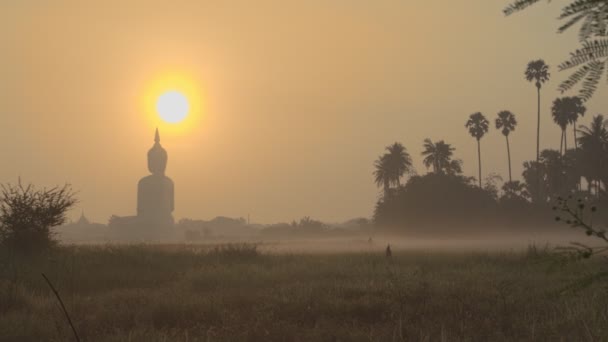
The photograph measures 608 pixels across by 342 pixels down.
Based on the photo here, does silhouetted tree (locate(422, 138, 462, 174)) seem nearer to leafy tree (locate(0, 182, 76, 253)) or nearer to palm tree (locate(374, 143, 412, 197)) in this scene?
palm tree (locate(374, 143, 412, 197))

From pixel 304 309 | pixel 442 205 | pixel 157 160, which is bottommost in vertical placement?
pixel 304 309

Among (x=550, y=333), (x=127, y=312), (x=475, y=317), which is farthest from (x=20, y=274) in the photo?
(x=550, y=333)

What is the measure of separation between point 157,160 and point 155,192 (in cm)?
609

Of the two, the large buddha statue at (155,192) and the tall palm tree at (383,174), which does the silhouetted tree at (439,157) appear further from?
the large buddha statue at (155,192)

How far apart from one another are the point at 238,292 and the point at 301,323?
11.4 ft

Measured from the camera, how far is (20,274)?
14547 millimetres

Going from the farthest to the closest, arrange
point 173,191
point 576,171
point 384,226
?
point 173,191, point 384,226, point 576,171

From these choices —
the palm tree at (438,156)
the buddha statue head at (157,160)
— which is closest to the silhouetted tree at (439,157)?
the palm tree at (438,156)

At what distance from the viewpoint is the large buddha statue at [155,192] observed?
297 feet

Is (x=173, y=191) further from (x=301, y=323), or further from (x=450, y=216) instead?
(x=301, y=323)

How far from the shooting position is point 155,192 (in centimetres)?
9056

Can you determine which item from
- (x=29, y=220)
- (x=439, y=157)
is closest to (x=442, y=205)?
(x=439, y=157)

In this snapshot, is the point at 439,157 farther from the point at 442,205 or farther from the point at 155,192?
the point at 155,192

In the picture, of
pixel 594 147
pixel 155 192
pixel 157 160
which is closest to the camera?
pixel 594 147
